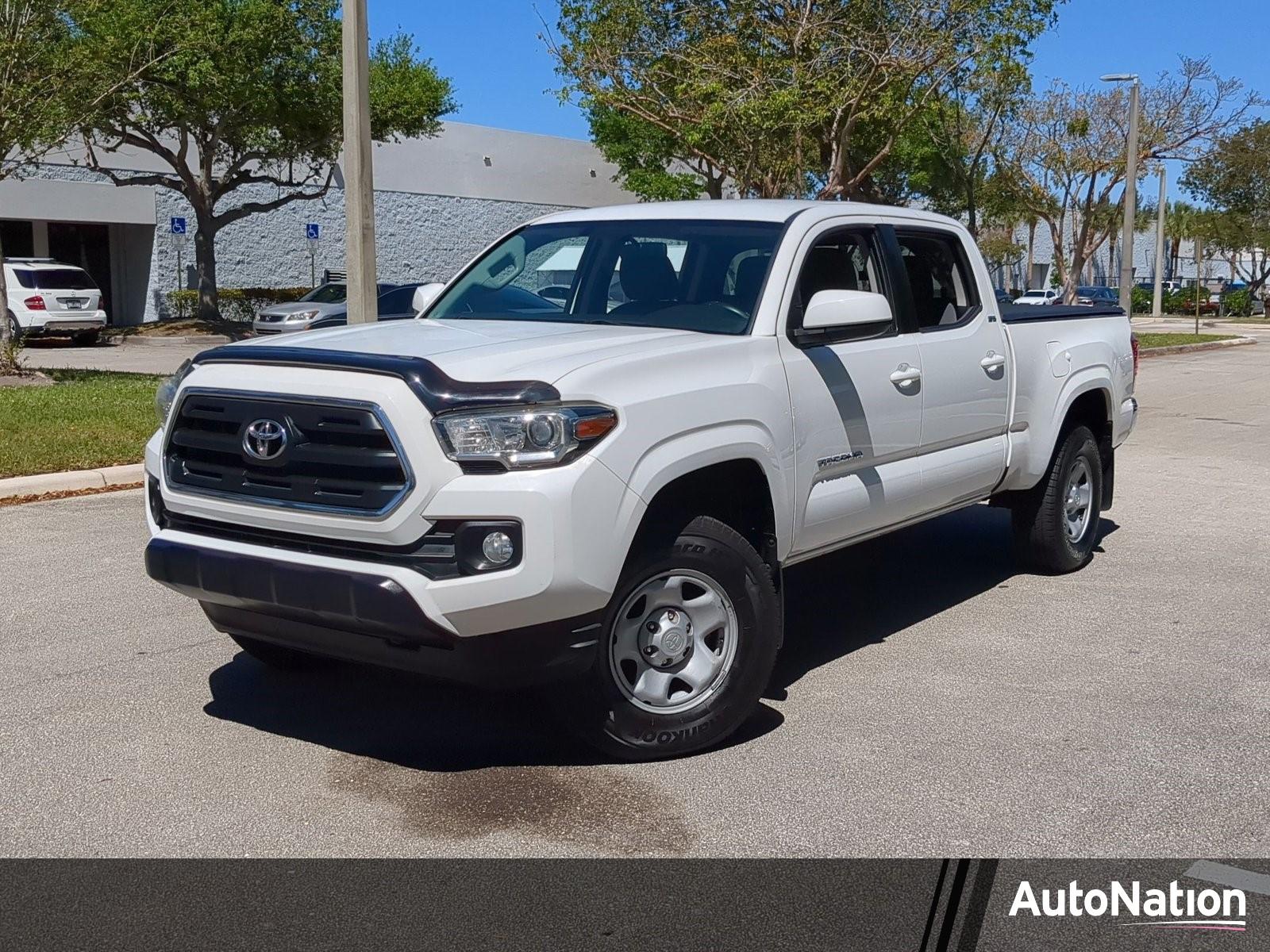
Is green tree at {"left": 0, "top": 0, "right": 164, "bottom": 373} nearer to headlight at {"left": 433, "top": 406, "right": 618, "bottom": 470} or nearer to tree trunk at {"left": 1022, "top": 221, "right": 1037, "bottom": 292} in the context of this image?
headlight at {"left": 433, "top": 406, "right": 618, "bottom": 470}

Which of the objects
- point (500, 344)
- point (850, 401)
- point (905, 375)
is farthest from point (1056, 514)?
point (500, 344)

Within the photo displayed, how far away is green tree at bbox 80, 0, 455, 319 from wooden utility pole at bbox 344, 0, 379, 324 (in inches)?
401

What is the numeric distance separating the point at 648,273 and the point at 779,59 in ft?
59.3

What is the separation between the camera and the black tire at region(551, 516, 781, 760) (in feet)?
15.4

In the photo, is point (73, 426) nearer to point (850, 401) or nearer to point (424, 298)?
point (424, 298)

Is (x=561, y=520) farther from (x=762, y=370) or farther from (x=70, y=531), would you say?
(x=70, y=531)

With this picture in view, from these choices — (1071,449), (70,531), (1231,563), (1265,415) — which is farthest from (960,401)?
(1265,415)

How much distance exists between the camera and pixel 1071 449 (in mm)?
7617

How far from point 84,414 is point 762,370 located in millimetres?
9880

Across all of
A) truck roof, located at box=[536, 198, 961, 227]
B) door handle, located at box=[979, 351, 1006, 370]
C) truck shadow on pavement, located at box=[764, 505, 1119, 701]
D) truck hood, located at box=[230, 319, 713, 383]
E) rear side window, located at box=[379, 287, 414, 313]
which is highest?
truck roof, located at box=[536, 198, 961, 227]

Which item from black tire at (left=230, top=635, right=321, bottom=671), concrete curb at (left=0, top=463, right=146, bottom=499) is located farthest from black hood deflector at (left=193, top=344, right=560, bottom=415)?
concrete curb at (left=0, top=463, right=146, bottom=499)

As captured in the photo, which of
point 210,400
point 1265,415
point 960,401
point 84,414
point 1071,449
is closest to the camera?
point 210,400

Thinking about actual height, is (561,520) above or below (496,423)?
below

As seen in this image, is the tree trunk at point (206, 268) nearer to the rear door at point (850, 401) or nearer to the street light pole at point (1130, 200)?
the street light pole at point (1130, 200)
